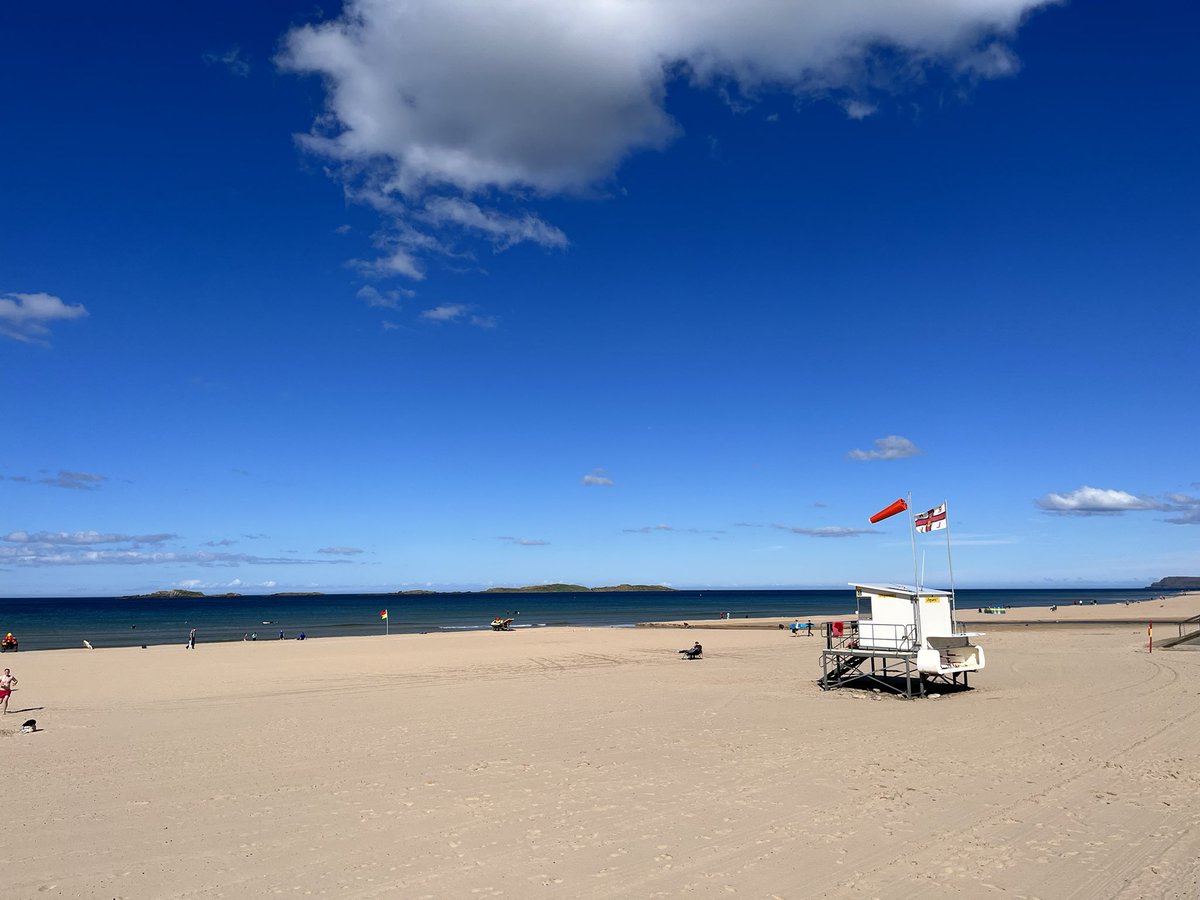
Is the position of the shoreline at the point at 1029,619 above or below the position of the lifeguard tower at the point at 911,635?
below

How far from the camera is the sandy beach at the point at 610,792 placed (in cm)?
845

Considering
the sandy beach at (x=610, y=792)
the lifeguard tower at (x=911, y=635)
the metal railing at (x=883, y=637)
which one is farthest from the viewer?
the metal railing at (x=883, y=637)

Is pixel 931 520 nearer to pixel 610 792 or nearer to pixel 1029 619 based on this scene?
pixel 610 792

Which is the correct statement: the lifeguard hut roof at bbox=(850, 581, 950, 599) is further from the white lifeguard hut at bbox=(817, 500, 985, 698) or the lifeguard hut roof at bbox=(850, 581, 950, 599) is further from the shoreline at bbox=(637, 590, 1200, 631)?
the shoreline at bbox=(637, 590, 1200, 631)

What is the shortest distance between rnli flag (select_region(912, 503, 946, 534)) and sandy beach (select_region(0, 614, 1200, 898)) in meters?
4.78

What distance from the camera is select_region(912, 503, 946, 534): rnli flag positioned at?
2258cm

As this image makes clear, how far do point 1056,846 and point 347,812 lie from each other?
359 inches

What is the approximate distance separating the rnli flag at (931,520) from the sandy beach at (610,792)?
4778 mm

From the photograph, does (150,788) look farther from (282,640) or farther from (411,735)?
(282,640)

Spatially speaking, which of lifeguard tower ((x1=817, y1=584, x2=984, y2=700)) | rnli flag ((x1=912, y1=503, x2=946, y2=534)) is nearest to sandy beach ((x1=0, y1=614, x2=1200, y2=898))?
lifeguard tower ((x1=817, y1=584, x2=984, y2=700))

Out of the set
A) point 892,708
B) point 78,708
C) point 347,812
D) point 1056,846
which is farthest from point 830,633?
point 78,708

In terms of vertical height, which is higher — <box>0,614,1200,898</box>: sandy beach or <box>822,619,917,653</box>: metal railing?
<box>822,619,917,653</box>: metal railing

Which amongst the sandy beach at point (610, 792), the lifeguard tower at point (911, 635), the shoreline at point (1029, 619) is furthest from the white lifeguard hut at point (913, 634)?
the shoreline at point (1029, 619)

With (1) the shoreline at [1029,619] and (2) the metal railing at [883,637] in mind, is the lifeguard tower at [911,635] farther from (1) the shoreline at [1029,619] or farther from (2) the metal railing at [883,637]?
(1) the shoreline at [1029,619]
